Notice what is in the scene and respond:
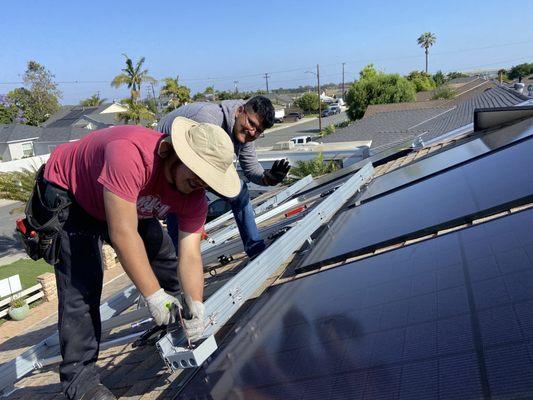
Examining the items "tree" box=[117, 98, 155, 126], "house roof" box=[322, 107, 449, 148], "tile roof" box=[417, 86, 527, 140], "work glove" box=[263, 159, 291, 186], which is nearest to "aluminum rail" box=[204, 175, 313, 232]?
"work glove" box=[263, 159, 291, 186]

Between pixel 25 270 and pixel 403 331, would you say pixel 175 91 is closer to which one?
pixel 25 270

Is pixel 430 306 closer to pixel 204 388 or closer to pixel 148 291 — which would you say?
pixel 204 388

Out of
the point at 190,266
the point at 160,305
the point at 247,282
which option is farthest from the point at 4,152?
the point at 160,305

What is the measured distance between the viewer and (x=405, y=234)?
2939 mm

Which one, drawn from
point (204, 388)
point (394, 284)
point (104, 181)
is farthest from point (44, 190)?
point (394, 284)

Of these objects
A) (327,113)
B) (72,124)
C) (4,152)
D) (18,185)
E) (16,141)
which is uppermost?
(72,124)

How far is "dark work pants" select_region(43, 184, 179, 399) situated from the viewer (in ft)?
8.13

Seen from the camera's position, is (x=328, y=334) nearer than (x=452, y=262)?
Yes

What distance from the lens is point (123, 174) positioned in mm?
2270

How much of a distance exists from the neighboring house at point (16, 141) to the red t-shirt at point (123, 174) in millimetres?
47194

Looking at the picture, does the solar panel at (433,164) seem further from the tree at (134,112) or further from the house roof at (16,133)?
the house roof at (16,133)

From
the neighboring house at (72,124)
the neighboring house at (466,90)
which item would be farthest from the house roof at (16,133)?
the neighboring house at (466,90)

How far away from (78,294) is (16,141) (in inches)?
1910

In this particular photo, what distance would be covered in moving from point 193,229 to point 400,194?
2.23 metres
